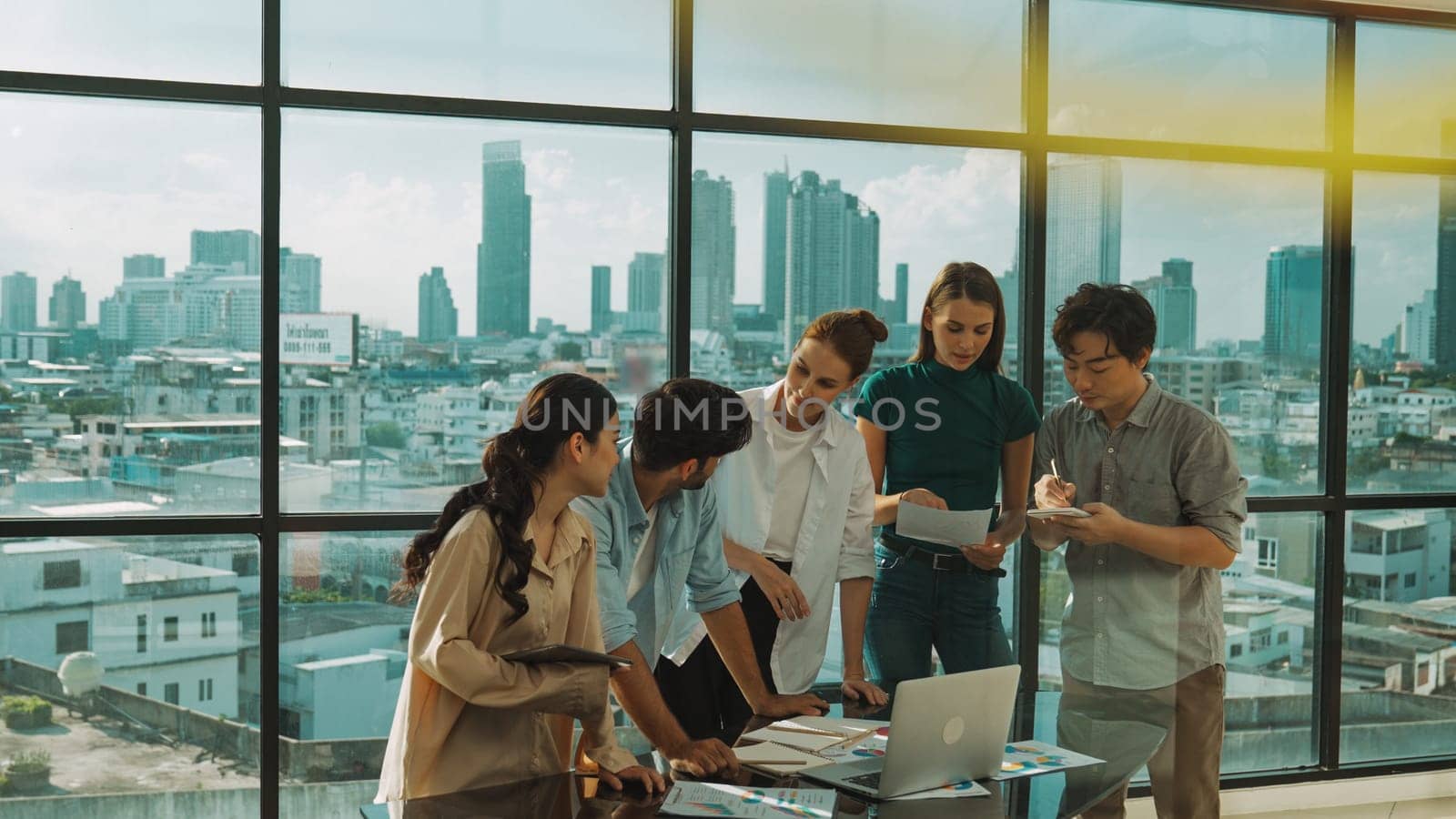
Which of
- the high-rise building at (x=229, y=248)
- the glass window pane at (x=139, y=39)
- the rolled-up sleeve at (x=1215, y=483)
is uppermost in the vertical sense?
the glass window pane at (x=139, y=39)

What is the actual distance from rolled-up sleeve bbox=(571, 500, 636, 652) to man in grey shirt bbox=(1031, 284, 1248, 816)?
1.11 metres

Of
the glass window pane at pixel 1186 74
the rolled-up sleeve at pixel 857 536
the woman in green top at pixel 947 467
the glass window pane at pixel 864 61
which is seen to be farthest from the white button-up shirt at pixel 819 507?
the glass window pane at pixel 1186 74

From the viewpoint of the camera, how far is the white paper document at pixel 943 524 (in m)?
2.95

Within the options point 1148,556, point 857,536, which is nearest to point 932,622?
point 857,536

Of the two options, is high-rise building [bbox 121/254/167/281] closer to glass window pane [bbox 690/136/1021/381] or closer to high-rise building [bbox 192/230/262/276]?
high-rise building [bbox 192/230/262/276]

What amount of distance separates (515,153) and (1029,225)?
1752 mm

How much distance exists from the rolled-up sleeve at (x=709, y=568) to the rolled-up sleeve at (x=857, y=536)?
16.7 inches

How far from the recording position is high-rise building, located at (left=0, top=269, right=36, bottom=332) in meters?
3.47

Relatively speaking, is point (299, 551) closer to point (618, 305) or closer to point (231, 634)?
point (231, 634)

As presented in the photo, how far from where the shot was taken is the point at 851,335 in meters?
→ 2.96

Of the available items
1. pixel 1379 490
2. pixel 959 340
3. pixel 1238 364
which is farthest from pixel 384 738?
pixel 1379 490

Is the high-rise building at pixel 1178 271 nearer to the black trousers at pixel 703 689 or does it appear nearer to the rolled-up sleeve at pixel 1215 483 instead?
the rolled-up sleeve at pixel 1215 483

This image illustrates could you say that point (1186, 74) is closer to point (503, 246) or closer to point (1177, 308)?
point (1177, 308)

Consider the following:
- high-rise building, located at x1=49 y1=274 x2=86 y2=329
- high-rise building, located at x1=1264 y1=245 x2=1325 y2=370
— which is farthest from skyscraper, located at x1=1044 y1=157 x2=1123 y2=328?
high-rise building, located at x1=49 y1=274 x2=86 y2=329
